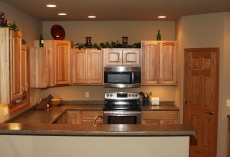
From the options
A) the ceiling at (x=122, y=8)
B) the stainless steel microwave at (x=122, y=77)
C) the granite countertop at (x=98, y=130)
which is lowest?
the granite countertop at (x=98, y=130)

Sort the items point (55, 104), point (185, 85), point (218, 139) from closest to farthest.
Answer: point (218, 139) → point (185, 85) → point (55, 104)

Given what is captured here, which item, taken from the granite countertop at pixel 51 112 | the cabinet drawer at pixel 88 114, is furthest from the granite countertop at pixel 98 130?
the cabinet drawer at pixel 88 114

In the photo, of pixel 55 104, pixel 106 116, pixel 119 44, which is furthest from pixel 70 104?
pixel 119 44

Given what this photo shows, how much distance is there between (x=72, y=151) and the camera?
118 inches

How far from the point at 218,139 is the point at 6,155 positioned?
3.65m

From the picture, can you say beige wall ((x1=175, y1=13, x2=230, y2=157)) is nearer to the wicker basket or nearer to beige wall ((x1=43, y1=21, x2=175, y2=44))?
beige wall ((x1=43, y1=21, x2=175, y2=44))

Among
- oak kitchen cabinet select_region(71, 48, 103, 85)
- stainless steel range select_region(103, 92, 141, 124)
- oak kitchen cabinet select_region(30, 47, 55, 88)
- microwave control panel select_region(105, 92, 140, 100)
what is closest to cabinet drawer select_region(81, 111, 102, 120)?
stainless steel range select_region(103, 92, 141, 124)

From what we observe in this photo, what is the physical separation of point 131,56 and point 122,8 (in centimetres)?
139

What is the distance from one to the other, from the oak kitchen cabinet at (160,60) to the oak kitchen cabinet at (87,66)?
3.01 ft

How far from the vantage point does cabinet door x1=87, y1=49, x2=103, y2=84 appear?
5.86 m

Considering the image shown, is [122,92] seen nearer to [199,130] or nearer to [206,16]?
[199,130]

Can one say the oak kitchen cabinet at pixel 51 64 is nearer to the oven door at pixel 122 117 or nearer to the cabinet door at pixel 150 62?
the oven door at pixel 122 117

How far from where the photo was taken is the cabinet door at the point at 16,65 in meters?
3.33

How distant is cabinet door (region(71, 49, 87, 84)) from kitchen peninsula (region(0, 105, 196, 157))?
2.86 meters
